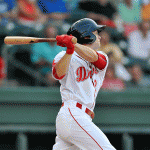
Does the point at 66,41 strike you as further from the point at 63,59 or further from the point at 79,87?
the point at 79,87

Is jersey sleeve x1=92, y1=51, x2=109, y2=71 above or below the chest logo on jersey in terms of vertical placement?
above

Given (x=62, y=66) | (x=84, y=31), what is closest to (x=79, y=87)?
(x=62, y=66)

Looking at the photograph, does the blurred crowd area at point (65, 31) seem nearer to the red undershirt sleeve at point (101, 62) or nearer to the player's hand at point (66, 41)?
the red undershirt sleeve at point (101, 62)

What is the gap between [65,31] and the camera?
499 cm

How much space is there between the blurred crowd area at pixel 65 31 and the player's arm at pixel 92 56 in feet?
5.93

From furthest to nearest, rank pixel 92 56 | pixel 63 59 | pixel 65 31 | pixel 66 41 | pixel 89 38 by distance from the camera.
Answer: pixel 65 31 < pixel 89 38 < pixel 92 56 < pixel 63 59 < pixel 66 41

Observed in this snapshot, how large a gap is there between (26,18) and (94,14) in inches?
46.9

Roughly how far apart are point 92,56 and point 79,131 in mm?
677

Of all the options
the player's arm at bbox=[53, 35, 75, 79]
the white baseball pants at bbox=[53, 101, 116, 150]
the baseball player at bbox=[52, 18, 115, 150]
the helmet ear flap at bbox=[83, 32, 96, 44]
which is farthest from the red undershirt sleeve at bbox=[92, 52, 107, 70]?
the white baseball pants at bbox=[53, 101, 116, 150]

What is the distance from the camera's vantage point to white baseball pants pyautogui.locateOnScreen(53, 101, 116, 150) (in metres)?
2.55

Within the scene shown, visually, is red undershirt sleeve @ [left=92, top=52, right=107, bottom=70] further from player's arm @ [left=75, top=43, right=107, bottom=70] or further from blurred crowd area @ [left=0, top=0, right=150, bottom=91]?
blurred crowd area @ [left=0, top=0, right=150, bottom=91]

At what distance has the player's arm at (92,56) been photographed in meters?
2.61

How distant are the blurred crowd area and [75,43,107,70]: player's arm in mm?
1806

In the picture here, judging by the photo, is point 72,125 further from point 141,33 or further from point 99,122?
point 141,33
